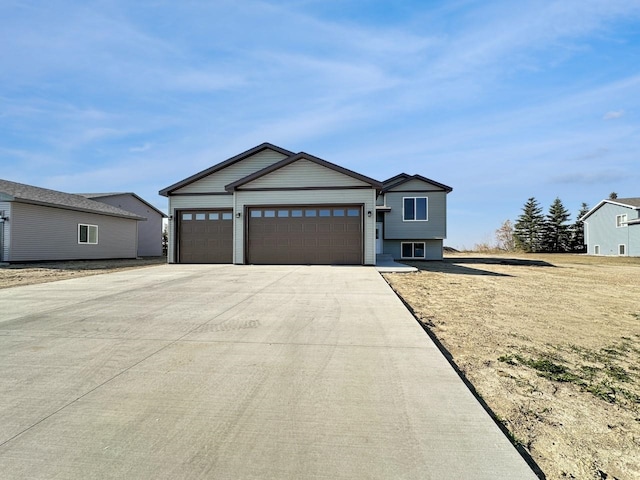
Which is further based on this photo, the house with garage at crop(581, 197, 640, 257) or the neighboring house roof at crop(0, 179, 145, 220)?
the house with garage at crop(581, 197, 640, 257)

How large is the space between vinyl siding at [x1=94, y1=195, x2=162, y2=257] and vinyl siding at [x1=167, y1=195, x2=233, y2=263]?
1342 centimetres

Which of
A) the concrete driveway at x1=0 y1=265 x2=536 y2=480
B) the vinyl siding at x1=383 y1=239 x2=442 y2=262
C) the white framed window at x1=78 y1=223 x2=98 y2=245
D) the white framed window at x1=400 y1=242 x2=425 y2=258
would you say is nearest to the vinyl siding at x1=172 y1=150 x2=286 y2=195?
the white framed window at x1=78 y1=223 x2=98 y2=245

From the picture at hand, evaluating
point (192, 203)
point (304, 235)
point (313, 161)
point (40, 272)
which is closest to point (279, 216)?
point (304, 235)

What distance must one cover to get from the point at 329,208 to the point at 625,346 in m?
10.4

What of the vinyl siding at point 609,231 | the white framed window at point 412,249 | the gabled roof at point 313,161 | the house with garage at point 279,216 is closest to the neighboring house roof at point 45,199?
the house with garage at point 279,216

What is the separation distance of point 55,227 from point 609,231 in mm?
45806

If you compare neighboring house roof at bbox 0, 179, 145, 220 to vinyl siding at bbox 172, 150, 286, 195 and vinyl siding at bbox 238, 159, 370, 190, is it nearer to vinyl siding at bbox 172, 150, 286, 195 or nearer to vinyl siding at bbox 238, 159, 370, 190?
vinyl siding at bbox 172, 150, 286, 195

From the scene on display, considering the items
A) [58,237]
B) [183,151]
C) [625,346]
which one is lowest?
[625,346]

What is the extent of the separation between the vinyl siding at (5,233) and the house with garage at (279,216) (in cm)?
793

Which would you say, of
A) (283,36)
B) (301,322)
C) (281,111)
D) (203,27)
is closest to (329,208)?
(281,111)

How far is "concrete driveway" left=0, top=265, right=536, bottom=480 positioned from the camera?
1859 mm

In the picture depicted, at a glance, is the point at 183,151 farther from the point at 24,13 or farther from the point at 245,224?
the point at 24,13

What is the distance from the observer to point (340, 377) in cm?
299

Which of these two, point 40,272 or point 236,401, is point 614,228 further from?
point 40,272
